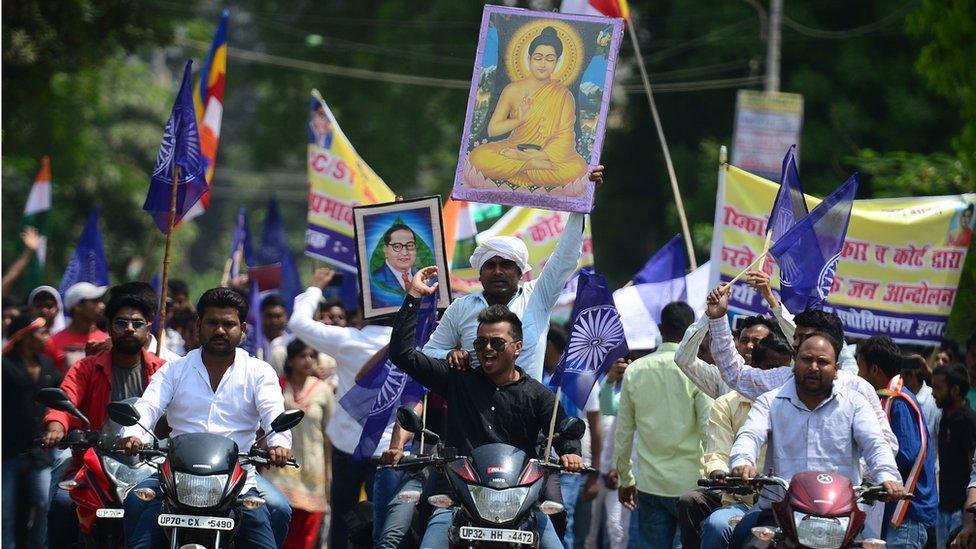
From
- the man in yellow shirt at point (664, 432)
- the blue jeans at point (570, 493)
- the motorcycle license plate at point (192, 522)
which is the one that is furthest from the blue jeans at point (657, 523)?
the motorcycle license plate at point (192, 522)

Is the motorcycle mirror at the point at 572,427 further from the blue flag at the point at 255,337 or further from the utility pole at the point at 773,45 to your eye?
the utility pole at the point at 773,45

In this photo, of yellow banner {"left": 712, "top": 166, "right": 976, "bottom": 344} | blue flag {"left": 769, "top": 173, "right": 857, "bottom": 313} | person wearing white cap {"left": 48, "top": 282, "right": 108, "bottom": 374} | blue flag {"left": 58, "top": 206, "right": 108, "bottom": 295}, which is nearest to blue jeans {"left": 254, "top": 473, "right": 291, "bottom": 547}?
blue flag {"left": 769, "top": 173, "right": 857, "bottom": 313}

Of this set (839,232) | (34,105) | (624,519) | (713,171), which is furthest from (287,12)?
(839,232)

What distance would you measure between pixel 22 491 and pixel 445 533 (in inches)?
247

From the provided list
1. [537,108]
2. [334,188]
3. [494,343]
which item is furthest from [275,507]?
[334,188]

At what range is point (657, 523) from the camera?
33.0 ft

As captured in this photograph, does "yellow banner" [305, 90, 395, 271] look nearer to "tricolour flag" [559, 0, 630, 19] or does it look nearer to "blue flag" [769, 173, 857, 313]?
"tricolour flag" [559, 0, 630, 19]

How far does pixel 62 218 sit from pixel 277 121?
6009 mm

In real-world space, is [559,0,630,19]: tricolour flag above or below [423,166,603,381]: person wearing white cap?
above

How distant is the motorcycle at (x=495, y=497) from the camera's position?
21.6 ft

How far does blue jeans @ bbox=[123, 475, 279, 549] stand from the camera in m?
7.08

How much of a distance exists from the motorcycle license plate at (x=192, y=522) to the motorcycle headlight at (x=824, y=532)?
236cm

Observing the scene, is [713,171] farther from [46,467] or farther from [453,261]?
[46,467]

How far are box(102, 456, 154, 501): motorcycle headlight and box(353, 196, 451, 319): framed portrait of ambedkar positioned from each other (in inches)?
94.8
